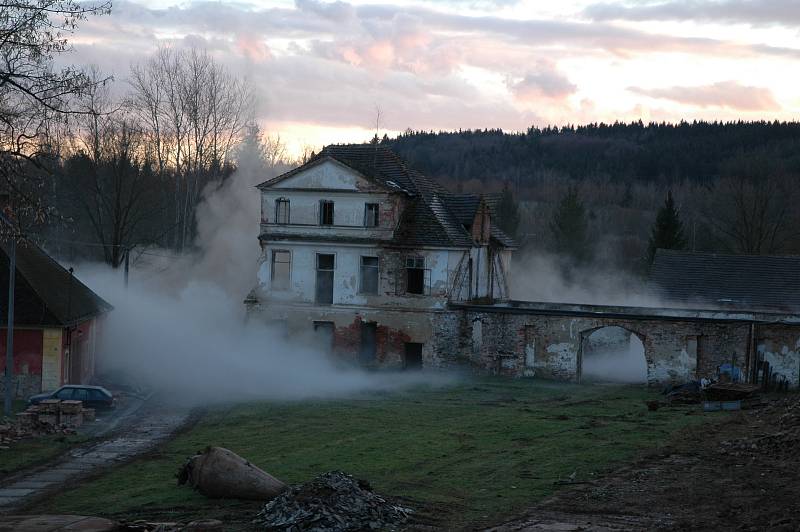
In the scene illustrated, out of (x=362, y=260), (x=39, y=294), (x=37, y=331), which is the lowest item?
(x=37, y=331)

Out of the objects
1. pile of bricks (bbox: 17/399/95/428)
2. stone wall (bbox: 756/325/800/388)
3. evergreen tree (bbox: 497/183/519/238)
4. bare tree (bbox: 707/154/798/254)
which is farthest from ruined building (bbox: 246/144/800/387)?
evergreen tree (bbox: 497/183/519/238)

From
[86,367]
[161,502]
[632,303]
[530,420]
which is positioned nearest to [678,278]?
[632,303]

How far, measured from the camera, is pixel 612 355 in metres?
55.5

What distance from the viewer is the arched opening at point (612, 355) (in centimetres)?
4934

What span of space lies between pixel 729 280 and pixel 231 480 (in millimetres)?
40083

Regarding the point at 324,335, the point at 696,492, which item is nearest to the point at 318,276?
the point at 324,335

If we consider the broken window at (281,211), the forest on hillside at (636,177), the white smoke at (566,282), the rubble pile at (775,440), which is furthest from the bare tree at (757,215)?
the rubble pile at (775,440)

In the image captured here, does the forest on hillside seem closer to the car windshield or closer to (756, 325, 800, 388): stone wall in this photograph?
(756, 325, 800, 388): stone wall

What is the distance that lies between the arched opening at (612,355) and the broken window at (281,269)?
14.8 m

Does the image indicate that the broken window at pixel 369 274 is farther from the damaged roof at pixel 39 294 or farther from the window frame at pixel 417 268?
the damaged roof at pixel 39 294

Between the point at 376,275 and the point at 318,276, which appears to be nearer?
the point at 376,275

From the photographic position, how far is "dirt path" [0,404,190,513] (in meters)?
23.9

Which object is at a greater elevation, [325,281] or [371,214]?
[371,214]

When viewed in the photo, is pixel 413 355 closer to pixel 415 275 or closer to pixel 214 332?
pixel 415 275
